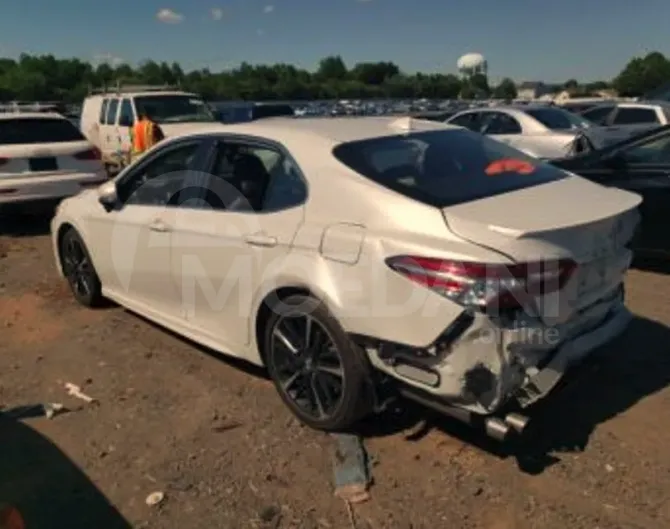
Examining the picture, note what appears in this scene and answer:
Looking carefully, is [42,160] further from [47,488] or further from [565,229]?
[565,229]

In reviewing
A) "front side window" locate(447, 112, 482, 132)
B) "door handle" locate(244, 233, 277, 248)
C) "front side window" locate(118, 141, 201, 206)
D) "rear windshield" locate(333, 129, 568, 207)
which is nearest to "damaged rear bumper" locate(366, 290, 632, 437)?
"rear windshield" locate(333, 129, 568, 207)

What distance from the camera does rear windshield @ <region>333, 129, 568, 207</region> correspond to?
141 inches

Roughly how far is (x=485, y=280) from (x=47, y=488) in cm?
229

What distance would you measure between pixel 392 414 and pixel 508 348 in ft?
3.64

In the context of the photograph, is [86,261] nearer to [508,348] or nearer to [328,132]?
[328,132]

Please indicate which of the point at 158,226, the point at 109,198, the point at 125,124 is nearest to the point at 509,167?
the point at 158,226

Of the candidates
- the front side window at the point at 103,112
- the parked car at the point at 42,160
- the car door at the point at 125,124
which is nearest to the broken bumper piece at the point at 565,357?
the parked car at the point at 42,160

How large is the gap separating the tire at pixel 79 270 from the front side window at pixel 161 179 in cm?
93

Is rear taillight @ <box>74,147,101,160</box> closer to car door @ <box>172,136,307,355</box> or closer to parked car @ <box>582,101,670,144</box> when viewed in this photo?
car door @ <box>172,136,307,355</box>

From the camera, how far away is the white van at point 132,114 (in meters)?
14.5

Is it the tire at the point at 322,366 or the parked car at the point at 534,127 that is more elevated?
the parked car at the point at 534,127

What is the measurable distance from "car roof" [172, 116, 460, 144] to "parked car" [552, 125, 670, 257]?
2.81m

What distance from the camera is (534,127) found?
1280 centimetres

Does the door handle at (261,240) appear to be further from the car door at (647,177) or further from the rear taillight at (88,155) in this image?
the rear taillight at (88,155)
